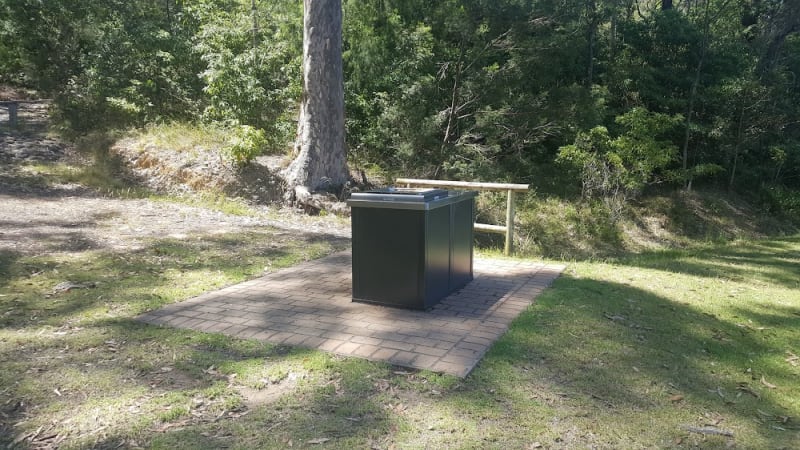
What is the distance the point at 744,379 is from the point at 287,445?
9.54ft

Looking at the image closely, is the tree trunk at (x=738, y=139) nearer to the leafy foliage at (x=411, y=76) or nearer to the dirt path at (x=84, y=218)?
the leafy foliage at (x=411, y=76)

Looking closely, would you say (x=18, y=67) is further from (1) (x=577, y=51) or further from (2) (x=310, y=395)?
(2) (x=310, y=395)

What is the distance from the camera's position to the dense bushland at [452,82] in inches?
554

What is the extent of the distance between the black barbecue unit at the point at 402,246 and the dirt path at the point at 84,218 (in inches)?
135

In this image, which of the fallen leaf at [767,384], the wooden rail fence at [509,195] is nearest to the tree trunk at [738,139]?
the wooden rail fence at [509,195]

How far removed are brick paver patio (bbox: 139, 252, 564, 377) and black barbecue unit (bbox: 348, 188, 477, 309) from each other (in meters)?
0.13

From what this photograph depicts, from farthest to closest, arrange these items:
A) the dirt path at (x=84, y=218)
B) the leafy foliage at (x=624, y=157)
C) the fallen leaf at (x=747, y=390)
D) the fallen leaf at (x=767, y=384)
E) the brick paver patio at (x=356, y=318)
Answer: the leafy foliage at (x=624, y=157) < the dirt path at (x=84, y=218) < the brick paver patio at (x=356, y=318) < the fallen leaf at (x=767, y=384) < the fallen leaf at (x=747, y=390)

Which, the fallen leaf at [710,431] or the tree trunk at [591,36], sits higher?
the tree trunk at [591,36]

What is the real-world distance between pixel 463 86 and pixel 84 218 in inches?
358

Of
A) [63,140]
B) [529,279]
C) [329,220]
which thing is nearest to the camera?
[529,279]

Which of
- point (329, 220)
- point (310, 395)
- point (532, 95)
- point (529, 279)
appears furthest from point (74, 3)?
point (310, 395)

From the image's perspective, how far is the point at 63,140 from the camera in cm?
1391

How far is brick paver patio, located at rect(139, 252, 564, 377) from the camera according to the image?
162 inches

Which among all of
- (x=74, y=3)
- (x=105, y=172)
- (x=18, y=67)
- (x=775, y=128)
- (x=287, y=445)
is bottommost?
(x=287, y=445)
